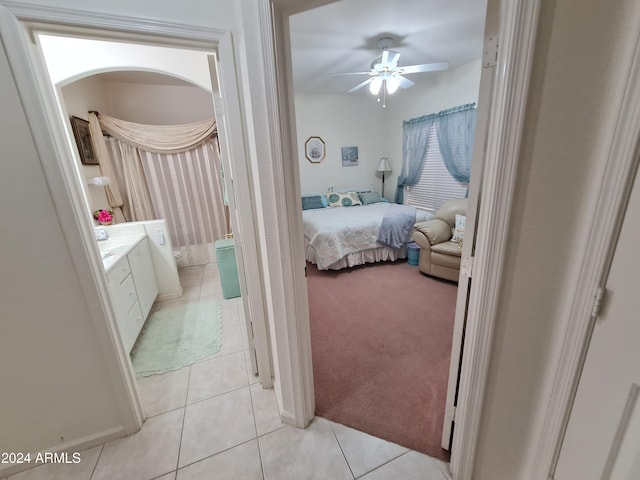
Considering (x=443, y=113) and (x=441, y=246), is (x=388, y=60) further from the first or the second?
(x=441, y=246)

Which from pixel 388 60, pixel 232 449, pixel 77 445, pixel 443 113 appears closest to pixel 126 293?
pixel 77 445

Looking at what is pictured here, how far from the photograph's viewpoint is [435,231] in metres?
3.16

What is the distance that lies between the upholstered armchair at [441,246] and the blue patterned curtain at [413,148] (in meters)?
1.48

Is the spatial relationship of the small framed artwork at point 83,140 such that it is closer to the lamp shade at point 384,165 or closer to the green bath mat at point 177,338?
the green bath mat at point 177,338

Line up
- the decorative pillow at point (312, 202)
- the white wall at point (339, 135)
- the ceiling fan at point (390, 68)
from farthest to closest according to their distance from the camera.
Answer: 1. the white wall at point (339, 135)
2. the decorative pillow at point (312, 202)
3. the ceiling fan at point (390, 68)

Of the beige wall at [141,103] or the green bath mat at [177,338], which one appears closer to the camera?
the green bath mat at [177,338]

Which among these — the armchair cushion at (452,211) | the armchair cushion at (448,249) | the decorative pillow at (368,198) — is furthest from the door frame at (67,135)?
the decorative pillow at (368,198)

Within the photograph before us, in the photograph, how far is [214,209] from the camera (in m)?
3.86

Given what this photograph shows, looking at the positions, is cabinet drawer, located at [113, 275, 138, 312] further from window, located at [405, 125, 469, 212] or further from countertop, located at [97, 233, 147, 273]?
window, located at [405, 125, 469, 212]

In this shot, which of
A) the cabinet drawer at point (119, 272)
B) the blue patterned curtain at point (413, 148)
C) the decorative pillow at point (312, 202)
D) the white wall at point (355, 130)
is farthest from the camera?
the white wall at point (355, 130)

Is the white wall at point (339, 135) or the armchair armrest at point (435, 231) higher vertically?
the white wall at point (339, 135)

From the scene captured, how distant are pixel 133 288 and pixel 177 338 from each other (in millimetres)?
582

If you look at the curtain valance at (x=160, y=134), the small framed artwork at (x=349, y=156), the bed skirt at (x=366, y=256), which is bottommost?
the bed skirt at (x=366, y=256)

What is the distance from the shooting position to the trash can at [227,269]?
2932mm
